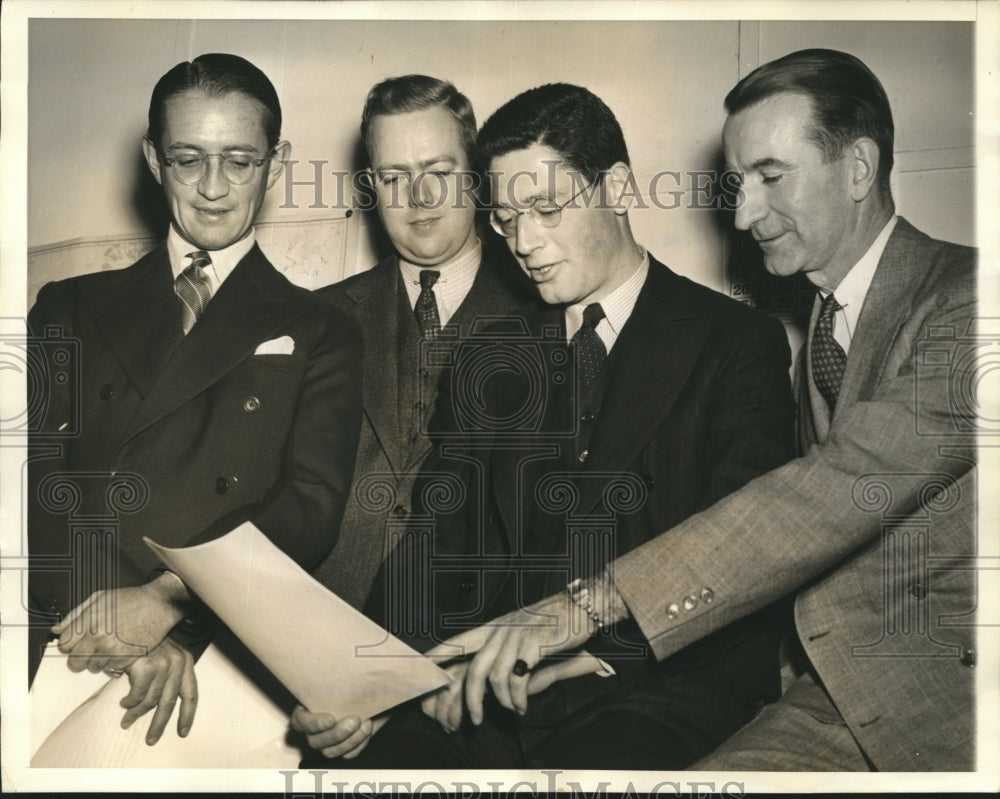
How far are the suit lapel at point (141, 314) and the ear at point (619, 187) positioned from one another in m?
1.04

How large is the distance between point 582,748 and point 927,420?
1.06 metres

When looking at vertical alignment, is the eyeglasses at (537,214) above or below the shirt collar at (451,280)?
above

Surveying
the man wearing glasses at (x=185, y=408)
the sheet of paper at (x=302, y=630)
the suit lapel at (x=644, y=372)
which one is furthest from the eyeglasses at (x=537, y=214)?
the sheet of paper at (x=302, y=630)

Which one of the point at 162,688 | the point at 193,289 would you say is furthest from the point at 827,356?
the point at 162,688

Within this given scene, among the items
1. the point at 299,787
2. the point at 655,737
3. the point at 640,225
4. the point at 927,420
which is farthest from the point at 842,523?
the point at 299,787

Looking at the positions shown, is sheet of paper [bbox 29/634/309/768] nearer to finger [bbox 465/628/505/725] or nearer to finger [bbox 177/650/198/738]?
finger [bbox 177/650/198/738]

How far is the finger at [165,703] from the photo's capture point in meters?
2.67

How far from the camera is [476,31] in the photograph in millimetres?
2744

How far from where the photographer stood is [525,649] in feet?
8.31

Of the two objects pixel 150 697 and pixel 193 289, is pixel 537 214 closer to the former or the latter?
pixel 193 289

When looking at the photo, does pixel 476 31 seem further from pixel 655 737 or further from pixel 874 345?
pixel 655 737

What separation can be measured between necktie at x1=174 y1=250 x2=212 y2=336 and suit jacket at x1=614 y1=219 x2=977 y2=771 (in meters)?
1.14

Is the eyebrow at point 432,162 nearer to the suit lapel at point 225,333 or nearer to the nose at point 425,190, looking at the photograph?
the nose at point 425,190

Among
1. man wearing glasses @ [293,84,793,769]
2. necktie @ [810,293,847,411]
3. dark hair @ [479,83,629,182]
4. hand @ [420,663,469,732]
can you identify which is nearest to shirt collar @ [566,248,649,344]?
man wearing glasses @ [293,84,793,769]
